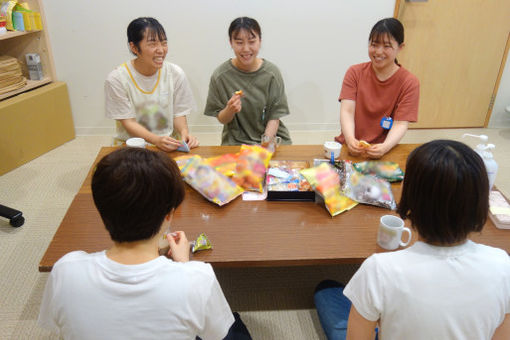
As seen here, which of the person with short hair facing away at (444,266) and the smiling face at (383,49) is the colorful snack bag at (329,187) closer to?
the person with short hair facing away at (444,266)

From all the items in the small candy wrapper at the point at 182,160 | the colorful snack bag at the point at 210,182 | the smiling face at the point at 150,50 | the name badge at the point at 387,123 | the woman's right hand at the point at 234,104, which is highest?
the smiling face at the point at 150,50

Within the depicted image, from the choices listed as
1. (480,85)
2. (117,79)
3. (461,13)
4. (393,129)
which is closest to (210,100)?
(117,79)

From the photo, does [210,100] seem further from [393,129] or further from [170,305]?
[170,305]

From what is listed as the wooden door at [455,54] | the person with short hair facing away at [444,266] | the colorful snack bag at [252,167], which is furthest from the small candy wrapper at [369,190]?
the wooden door at [455,54]

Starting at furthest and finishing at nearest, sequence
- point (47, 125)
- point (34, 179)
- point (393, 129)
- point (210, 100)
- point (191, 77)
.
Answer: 1. point (191, 77)
2. point (47, 125)
3. point (34, 179)
4. point (210, 100)
5. point (393, 129)

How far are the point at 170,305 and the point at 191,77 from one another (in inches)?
106

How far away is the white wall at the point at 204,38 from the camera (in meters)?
3.12

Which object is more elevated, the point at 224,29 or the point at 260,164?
the point at 224,29

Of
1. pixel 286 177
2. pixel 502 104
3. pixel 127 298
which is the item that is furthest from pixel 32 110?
pixel 502 104

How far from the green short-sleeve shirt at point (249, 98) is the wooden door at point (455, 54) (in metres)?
1.62

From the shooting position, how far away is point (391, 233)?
49.9 inches

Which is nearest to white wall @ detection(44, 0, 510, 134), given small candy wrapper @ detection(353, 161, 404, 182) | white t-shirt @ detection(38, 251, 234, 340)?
small candy wrapper @ detection(353, 161, 404, 182)

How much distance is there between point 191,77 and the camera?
336 centimetres

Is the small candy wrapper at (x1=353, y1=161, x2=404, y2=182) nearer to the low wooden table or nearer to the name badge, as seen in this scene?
the low wooden table
